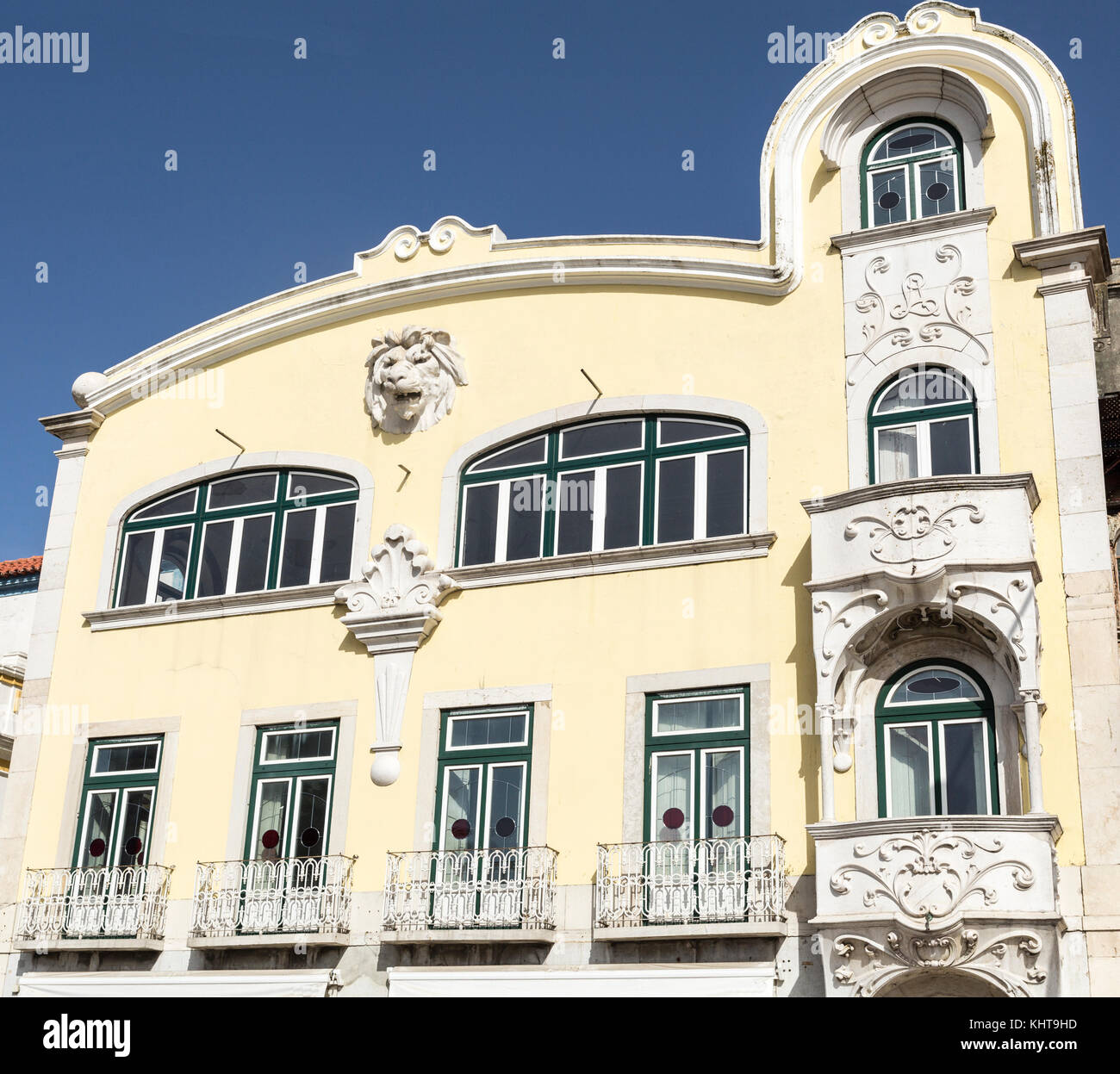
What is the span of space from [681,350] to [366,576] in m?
5.21

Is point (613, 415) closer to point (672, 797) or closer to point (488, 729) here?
point (488, 729)

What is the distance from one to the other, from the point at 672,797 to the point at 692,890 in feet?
4.14

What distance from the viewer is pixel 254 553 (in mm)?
22562

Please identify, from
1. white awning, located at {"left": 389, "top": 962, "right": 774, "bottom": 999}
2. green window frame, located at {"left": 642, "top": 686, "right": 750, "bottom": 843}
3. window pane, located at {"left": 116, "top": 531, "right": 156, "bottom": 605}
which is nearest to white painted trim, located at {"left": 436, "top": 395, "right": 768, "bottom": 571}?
green window frame, located at {"left": 642, "top": 686, "right": 750, "bottom": 843}

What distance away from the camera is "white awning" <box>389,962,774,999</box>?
687 inches

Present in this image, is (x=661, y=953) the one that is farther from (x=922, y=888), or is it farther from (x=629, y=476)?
(x=629, y=476)

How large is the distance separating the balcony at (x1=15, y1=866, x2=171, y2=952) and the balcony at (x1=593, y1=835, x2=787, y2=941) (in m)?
6.14

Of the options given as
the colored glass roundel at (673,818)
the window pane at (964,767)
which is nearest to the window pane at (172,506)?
the colored glass roundel at (673,818)

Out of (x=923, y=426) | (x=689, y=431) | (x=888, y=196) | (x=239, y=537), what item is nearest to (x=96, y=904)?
(x=239, y=537)

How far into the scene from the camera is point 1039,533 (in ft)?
59.6

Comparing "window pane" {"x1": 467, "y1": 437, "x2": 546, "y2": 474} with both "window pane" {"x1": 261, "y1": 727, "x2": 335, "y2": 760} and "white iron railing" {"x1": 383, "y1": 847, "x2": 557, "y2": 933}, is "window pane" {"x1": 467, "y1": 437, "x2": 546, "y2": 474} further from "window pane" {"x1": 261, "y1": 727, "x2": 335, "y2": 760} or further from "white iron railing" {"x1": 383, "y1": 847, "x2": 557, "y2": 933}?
"white iron railing" {"x1": 383, "y1": 847, "x2": 557, "y2": 933}

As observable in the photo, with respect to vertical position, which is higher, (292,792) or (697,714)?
(697,714)

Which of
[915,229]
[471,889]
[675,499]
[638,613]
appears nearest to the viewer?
[471,889]

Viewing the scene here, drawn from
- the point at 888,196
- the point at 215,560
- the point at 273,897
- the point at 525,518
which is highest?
the point at 888,196
